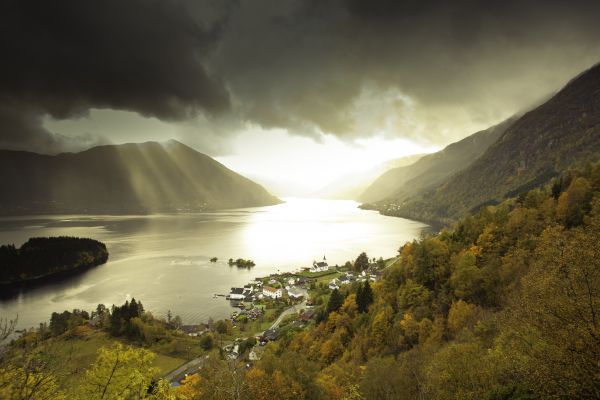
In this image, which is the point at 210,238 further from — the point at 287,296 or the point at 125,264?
the point at 287,296

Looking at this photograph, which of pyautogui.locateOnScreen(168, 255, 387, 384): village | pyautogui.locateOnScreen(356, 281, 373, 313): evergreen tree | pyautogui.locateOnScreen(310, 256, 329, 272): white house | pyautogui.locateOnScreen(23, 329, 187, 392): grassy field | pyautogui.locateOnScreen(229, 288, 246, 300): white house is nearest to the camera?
pyautogui.locateOnScreen(23, 329, 187, 392): grassy field

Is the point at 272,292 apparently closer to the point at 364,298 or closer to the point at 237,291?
the point at 237,291

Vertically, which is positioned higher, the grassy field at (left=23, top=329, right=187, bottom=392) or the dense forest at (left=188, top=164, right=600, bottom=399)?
the dense forest at (left=188, top=164, right=600, bottom=399)

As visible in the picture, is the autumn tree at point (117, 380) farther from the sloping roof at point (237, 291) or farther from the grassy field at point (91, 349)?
the sloping roof at point (237, 291)

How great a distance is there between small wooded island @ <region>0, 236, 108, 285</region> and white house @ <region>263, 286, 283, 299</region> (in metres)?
77.3

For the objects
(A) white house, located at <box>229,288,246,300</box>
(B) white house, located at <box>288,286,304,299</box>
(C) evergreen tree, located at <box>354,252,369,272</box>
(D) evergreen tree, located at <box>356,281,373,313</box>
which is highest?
(D) evergreen tree, located at <box>356,281,373,313</box>

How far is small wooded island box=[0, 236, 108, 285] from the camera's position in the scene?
10662 centimetres

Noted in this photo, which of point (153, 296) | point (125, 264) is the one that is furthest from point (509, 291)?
point (125, 264)

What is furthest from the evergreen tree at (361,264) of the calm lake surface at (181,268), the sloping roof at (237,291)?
the sloping roof at (237,291)

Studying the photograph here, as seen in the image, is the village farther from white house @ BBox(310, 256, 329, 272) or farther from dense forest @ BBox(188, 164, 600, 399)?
dense forest @ BBox(188, 164, 600, 399)

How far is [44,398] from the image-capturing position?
447 inches

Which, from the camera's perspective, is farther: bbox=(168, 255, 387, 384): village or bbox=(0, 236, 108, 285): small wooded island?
bbox=(0, 236, 108, 285): small wooded island

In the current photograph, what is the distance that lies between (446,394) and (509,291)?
21.0 m

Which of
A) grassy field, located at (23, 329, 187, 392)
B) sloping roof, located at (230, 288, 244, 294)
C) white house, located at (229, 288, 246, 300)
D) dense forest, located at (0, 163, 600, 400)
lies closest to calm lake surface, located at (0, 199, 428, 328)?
white house, located at (229, 288, 246, 300)
